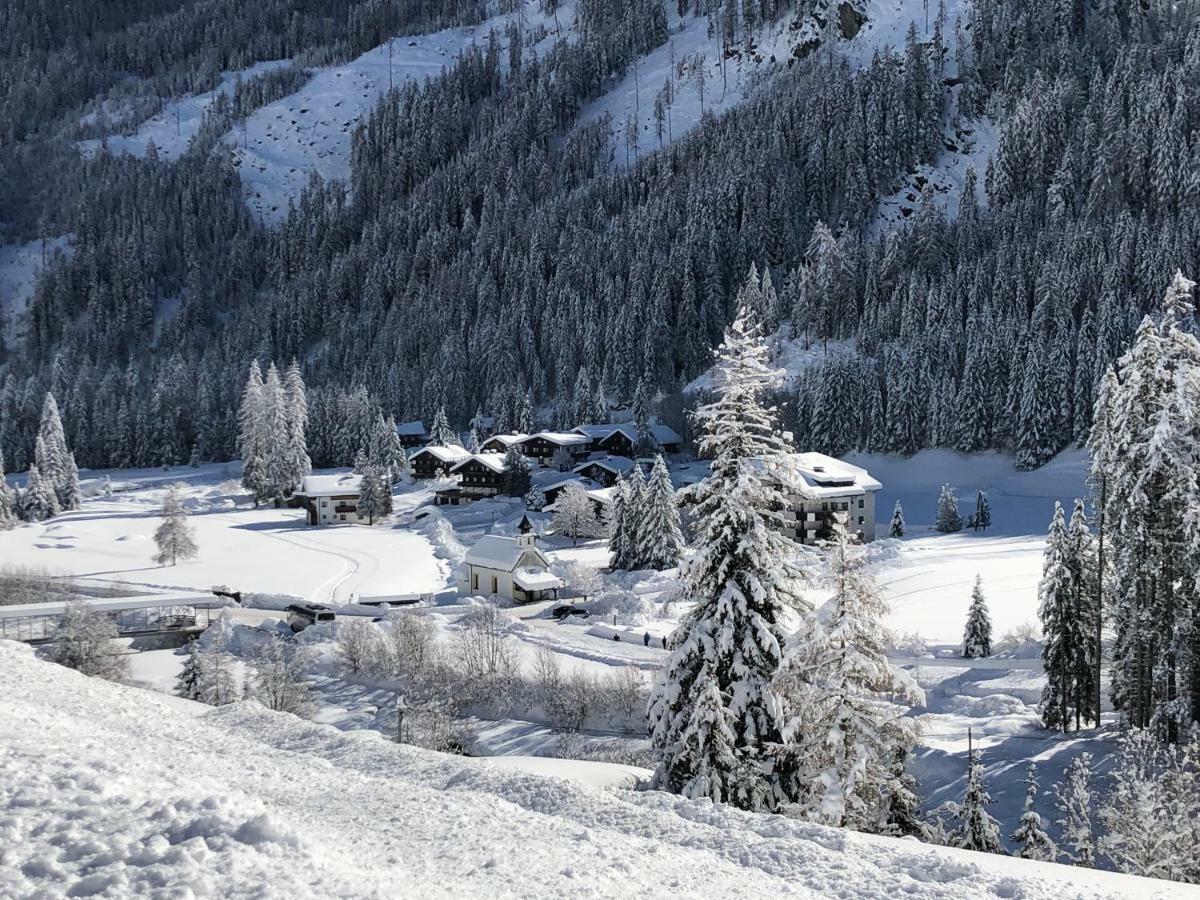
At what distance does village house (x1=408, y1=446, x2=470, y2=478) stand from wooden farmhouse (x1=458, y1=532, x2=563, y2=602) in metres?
43.0

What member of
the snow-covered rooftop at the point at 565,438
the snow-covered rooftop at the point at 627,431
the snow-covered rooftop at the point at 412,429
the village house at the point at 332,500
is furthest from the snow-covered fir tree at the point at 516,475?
the snow-covered rooftop at the point at 412,429

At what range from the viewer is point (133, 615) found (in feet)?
183

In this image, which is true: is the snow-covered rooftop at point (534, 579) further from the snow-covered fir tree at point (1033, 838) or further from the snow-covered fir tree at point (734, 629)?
the snow-covered fir tree at point (1033, 838)

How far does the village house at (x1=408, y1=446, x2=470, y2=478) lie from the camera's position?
111 m

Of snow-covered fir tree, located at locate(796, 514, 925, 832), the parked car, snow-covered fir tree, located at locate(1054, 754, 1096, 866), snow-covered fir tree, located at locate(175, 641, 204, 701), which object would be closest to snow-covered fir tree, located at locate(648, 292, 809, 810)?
snow-covered fir tree, located at locate(796, 514, 925, 832)

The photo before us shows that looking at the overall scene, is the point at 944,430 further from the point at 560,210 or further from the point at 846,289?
the point at 560,210

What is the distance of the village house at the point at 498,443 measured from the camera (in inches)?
4365

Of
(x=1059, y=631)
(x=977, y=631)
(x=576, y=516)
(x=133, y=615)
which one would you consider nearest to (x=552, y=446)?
(x=576, y=516)

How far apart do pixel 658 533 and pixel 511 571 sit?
36.8ft

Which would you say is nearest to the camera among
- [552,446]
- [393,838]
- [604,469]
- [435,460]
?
[393,838]

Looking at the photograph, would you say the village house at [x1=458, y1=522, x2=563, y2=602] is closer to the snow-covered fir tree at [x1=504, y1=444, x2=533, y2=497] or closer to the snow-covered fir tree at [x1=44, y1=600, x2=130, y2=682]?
the snow-covered fir tree at [x1=44, y1=600, x2=130, y2=682]

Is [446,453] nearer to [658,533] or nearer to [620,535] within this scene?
[620,535]

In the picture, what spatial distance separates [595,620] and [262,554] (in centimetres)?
3281

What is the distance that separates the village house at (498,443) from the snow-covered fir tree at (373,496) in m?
19.9
